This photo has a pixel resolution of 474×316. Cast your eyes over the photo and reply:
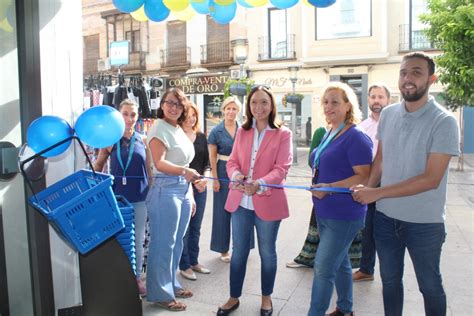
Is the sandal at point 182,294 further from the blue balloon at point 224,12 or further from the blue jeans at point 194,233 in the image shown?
the blue balloon at point 224,12

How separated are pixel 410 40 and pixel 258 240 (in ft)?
57.0

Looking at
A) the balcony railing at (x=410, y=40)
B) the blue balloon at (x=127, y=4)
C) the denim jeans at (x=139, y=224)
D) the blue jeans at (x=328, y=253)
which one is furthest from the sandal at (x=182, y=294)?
the balcony railing at (x=410, y=40)

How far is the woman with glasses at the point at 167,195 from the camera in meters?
3.11

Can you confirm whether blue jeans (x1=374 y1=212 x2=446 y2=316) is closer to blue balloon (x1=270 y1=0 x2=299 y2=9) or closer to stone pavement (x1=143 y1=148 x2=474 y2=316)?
stone pavement (x1=143 y1=148 x2=474 y2=316)

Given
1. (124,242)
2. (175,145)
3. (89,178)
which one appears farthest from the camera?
(175,145)

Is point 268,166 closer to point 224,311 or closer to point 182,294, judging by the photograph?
point 224,311

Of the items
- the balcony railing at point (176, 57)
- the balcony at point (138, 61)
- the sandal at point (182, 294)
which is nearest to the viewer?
the sandal at point (182, 294)

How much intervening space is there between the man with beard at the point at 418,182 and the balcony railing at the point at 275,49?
17.7 meters

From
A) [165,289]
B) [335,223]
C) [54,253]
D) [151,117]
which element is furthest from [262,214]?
[151,117]

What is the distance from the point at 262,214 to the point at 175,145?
0.83m

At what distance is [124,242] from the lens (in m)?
2.76

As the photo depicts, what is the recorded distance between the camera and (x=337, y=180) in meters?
2.65

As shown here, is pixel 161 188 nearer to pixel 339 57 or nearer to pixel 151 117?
pixel 151 117

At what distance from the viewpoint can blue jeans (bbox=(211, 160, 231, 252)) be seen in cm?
430
